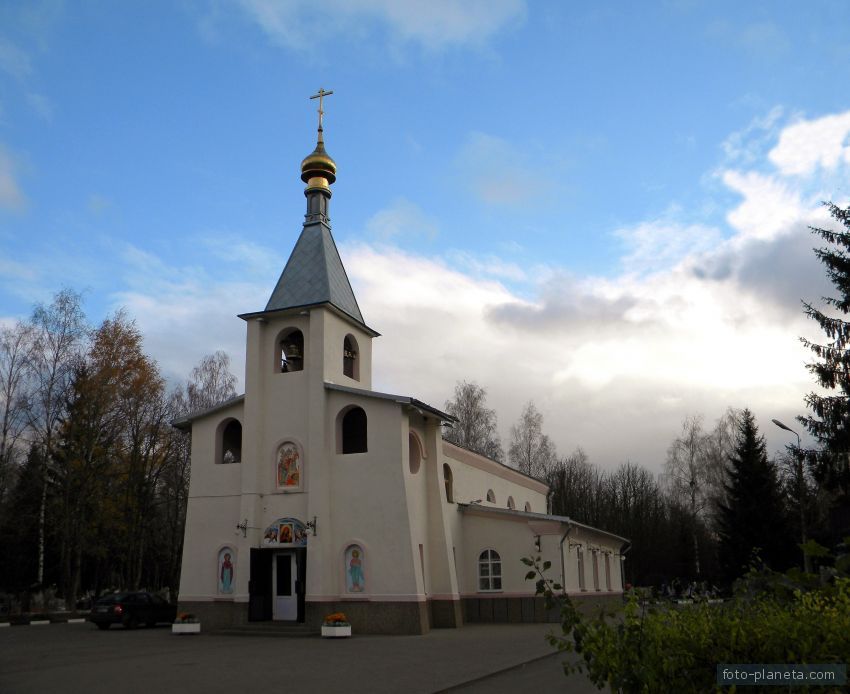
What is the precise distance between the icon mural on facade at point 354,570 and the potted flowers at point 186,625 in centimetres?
435

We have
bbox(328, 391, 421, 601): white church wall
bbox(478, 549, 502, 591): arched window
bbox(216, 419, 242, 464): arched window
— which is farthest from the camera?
bbox(478, 549, 502, 591): arched window

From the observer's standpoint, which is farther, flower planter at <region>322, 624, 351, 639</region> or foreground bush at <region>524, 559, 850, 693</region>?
flower planter at <region>322, 624, 351, 639</region>

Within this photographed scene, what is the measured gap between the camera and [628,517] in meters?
56.8

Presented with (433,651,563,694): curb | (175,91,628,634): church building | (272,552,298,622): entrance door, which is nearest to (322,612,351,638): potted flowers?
(175,91,628,634): church building

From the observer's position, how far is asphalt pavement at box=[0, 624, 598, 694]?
11.2m

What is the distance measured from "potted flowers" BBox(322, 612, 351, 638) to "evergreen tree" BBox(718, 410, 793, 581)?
20.9 meters

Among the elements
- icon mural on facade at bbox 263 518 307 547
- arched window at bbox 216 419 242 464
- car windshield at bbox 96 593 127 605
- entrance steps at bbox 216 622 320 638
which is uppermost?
arched window at bbox 216 419 242 464

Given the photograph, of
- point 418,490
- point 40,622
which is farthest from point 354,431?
point 40,622

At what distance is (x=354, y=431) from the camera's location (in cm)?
2328

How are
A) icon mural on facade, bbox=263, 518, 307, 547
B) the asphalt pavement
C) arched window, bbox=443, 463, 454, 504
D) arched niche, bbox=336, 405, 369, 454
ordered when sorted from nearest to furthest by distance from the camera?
the asphalt pavement, icon mural on facade, bbox=263, 518, 307, 547, arched niche, bbox=336, 405, 369, 454, arched window, bbox=443, 463, 454, 504

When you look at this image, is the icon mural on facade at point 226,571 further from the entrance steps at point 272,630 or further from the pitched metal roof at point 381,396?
the pitched metal roof at point 381,396

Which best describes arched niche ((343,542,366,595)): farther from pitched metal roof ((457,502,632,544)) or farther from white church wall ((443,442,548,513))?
white church wall ((443,442,548,513))

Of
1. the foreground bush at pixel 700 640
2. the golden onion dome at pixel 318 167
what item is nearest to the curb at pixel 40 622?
the golden onion dome at pixel 318 167

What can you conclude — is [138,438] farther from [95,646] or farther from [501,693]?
[501,693]
